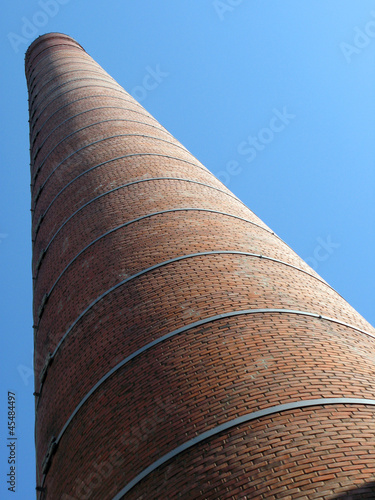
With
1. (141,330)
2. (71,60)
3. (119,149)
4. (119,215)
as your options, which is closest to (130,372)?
(141,330)

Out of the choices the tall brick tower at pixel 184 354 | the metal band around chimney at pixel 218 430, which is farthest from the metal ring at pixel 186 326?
the metal band around chimney at pixel 218 430

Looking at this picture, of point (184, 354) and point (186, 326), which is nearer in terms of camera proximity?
point (184, 354)

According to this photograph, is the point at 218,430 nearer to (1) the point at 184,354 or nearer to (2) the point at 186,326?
(1) the point at 184,354

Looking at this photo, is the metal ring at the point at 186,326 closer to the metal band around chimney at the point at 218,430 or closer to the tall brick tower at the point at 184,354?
the tall brick tower at the point at 184,354

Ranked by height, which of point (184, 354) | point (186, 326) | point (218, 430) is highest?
point (186, 326)

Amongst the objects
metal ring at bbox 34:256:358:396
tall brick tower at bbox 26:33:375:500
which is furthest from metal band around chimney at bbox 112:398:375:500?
metal ring at bbox 34:256:358:396

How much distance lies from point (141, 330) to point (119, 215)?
375cm

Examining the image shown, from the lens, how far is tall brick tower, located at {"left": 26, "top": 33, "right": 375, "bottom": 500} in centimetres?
616

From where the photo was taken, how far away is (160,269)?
951 cm

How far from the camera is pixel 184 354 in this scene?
7.65 metres

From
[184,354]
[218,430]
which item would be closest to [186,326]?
[184,354]

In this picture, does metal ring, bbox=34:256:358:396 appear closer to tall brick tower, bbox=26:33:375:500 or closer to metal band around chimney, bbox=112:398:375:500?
tall brick tower, bbox=26:33:375:500

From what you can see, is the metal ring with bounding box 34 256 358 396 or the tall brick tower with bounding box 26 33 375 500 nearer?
the tall brick tower with bounding box 26 33 375 500

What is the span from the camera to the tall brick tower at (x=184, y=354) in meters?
6.16
